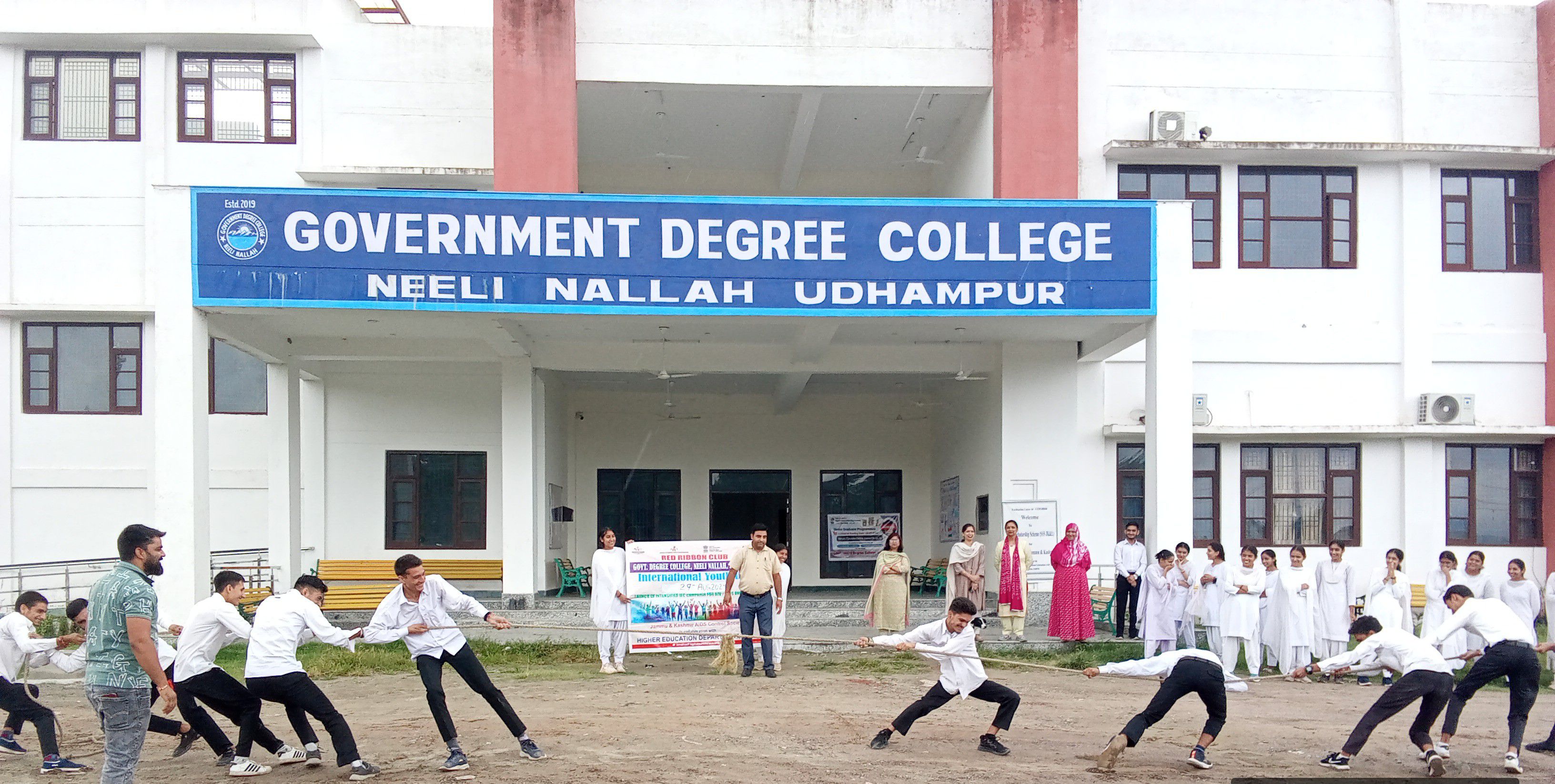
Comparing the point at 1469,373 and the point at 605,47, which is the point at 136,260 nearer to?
the point at 605,47

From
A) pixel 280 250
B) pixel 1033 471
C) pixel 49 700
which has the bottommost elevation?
pixel 49 700

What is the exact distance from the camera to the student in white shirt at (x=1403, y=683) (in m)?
8.86

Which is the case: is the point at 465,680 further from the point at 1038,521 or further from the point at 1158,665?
the point at 1038,521

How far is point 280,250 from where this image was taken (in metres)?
14.3

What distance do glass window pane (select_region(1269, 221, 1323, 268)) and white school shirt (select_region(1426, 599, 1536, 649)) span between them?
33.8ft

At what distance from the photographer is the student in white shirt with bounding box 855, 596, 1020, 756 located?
931cm

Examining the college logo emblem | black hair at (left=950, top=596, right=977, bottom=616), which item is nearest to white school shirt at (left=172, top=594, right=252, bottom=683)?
black hair at (left=950, top=596, right=977, bottom=616)

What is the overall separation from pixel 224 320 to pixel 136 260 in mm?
5157

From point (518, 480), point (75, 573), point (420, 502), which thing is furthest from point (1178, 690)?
point (75, 573)

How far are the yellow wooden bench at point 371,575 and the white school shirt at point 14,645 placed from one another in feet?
28.8

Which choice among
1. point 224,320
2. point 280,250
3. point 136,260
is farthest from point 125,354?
point 280,250

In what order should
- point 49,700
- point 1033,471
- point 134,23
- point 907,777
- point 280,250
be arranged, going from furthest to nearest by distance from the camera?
point 134,23
point 1033,471
point 280,250
point 49,700
point 907,777

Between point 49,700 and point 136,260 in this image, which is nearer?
point 49,700

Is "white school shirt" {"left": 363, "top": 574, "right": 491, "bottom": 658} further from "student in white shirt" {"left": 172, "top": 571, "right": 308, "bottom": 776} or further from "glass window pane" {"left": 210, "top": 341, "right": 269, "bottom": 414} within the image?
"glass window pane" {"left": 210, "top": 341, "right": 269, "bottom": 414}
